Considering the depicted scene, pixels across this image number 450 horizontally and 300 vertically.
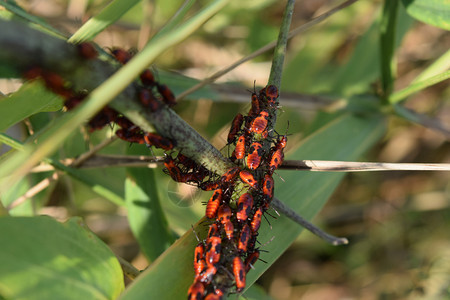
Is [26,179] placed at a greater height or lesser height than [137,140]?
greater

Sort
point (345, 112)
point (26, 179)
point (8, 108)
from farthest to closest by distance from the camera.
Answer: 1. point (345, 112)
2. point (26, 179)
3. point (8, 108)

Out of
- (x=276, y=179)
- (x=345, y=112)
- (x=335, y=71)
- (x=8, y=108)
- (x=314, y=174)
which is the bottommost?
(x=8, y=108)

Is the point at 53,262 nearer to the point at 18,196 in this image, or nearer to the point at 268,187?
the point at 268,187

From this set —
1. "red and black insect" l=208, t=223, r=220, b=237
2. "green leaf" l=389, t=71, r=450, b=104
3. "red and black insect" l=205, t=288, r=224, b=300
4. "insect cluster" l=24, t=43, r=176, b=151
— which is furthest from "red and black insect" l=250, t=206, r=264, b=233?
"green leaf" l=389, t=71, r=450, b=104

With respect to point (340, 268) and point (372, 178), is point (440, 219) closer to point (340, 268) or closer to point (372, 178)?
point (372, 178)

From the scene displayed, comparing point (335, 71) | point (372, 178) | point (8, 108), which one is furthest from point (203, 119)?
point (8, 108)

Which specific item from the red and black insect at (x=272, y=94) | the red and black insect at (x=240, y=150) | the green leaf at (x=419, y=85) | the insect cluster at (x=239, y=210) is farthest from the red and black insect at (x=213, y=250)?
the green leaf at (x=419, y=85)

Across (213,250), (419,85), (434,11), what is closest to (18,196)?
(213,250)

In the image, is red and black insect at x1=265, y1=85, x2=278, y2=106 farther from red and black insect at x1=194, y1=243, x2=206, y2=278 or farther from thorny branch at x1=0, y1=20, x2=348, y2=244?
red and black insect at x1=194, y1=243, x2=206, y2=278

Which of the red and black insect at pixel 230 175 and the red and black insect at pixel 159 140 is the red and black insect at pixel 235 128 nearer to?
the red and black insect at pixel 230 175
